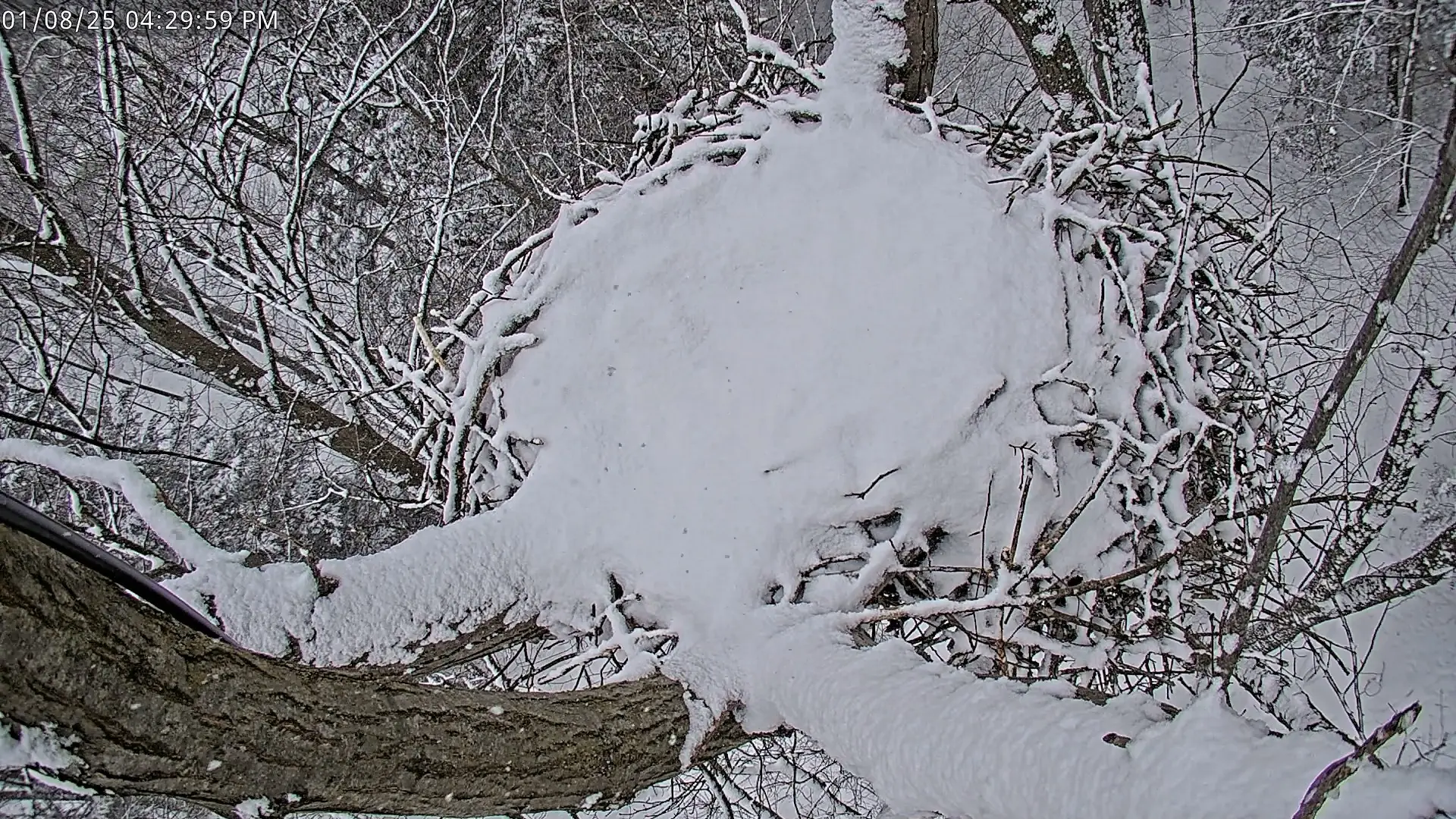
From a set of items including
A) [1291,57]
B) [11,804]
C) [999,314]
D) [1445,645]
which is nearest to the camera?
[999,314]

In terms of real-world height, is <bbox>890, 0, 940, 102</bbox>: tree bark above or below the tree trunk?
below

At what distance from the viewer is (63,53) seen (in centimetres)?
388

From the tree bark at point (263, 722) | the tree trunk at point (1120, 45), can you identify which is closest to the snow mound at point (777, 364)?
the tree bark at point (263, 722)

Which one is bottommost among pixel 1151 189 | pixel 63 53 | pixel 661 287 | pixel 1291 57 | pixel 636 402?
pixel 636 402

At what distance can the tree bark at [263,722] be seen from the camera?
0.82 meters

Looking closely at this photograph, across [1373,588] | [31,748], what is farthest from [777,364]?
[1373,588]

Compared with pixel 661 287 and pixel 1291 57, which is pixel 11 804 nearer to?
pixel 661 287

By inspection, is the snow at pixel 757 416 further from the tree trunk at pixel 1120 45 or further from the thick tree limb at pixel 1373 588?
the tree trunk at pixel 1120 45

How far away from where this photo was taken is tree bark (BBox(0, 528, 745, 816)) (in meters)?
→ 0.82

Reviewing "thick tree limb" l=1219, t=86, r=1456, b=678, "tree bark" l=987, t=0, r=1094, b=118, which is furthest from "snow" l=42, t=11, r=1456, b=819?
"tree bark" l=987, t=0, r=1094, b=118

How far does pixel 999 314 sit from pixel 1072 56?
9.55 feet

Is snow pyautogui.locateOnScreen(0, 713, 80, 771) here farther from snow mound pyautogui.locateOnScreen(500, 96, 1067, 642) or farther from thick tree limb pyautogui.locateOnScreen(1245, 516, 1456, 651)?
thick tree limb pyautogui.locateOnScreen(1245, 516, 1456, 651)

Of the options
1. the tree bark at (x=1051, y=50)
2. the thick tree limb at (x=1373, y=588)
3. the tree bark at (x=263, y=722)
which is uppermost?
the tree bark at (x=1051, y=50)

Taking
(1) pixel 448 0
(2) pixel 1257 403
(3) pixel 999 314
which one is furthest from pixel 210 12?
(2) pixel 1257 403
